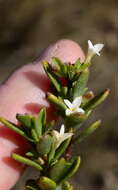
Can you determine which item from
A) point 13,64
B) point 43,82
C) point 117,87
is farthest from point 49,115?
point 13,64

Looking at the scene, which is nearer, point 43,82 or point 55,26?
point 43,82

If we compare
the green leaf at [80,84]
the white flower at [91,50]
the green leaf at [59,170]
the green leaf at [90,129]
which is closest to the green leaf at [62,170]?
the green leaf at [59,170]

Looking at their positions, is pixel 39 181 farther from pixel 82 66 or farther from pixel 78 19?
pixel 78 19

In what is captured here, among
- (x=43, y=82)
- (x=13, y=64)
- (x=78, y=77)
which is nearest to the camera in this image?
(x=78, y=77)

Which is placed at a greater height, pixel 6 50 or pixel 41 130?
pixel 6 50

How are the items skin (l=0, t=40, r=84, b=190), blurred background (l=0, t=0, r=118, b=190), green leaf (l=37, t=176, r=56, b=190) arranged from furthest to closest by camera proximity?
blurred background (l=0, t=0, r=118, b=190)
skin (l=0, t=40, r=84, b=190)
green leaf (l=37, t=176, r=56, b=190)

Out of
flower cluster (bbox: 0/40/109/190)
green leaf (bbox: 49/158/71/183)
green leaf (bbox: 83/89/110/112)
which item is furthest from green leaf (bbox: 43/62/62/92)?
green leaf (bbox: 49/158/71/183)

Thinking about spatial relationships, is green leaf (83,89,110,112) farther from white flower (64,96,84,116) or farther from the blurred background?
the blurred background
